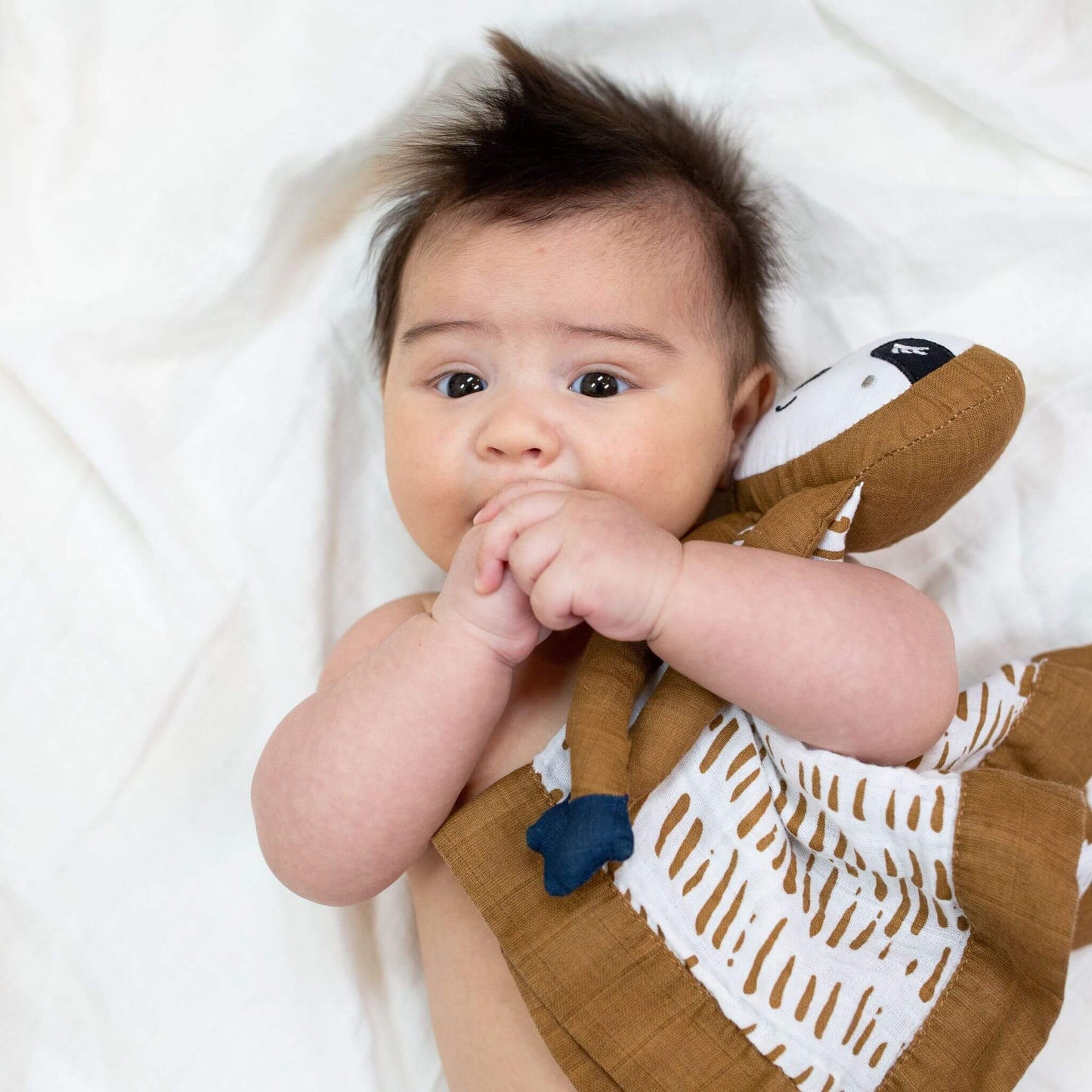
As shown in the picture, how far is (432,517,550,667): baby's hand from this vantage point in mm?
1104

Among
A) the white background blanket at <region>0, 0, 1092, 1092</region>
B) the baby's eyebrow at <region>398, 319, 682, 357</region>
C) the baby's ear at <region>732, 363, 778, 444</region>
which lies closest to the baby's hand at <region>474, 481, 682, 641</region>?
the baby's eyebrow at <region>398, 319, 682, 357</region>

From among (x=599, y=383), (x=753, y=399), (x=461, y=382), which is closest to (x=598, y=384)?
(x=599, y=383)

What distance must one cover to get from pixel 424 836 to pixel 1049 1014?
2.28 feet

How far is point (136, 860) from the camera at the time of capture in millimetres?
1426

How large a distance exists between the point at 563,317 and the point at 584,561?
1.11ft

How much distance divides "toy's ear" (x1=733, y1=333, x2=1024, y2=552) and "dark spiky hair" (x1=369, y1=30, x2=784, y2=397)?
0.15 meters

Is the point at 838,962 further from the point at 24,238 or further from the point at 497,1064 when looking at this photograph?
the point at 24,238

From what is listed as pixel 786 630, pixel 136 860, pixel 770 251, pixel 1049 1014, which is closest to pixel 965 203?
pixel 770 251

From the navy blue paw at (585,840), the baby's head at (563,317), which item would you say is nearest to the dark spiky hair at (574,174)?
the baby's head at (563,317)

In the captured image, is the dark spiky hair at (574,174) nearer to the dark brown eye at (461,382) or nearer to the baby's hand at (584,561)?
the dark brown eye at (461,382)

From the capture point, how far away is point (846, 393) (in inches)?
46.8

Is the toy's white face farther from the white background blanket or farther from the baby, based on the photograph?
the white background blanket

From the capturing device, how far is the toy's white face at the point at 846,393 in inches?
46.1

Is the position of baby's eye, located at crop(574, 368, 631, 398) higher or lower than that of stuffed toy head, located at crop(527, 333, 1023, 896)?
higher
